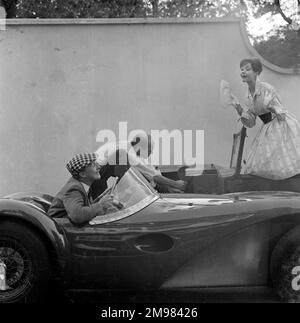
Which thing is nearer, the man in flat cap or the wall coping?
the man in flat cap

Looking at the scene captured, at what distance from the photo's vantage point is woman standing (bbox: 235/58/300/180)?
16.3 ft

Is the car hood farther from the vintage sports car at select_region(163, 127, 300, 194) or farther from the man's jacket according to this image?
the vintage sports car at select_region(163, 127, 300, 194)

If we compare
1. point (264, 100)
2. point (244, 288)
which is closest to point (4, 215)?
point (244, 288)

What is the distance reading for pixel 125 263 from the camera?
11.5 feet

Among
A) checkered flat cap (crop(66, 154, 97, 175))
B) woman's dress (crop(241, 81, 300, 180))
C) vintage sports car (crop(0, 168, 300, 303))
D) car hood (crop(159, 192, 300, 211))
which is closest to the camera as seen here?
vintage sports car (crop(0, 168, 300, 303))

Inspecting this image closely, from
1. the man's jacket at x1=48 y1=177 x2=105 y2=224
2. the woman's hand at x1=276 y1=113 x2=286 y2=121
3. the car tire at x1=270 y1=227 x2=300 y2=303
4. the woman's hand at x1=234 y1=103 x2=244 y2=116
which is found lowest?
the car tire at x1=270 y1=227 x2=300 y2=303

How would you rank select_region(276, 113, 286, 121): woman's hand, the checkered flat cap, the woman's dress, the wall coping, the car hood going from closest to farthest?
the car hood → the checkered flat cap → the woman's dress → select_region(276, 113, 286, 121): woman's hand → the wall coping

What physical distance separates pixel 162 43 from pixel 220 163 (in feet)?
6.00

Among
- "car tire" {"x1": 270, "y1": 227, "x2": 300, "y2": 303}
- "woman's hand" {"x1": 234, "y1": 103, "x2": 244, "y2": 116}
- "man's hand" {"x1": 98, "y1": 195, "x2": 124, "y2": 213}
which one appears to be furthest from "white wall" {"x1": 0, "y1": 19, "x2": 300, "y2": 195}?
"car tire" {"x1": 270, "y1": 227, "x2": 300, "y2": 303}

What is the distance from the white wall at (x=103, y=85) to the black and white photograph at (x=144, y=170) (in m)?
0.02

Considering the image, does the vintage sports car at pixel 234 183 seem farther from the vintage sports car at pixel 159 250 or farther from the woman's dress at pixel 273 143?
the vintage sports car at pixel 159 250

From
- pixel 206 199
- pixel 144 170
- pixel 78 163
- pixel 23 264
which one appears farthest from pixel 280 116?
pixel 23 264

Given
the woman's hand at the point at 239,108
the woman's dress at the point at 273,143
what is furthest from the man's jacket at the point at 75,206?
the woman's hand at the point at 239,108

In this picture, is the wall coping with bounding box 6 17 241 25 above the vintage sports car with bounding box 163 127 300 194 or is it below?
above
